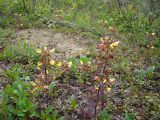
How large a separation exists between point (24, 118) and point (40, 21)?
3623 mm

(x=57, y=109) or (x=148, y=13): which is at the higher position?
(x=148, y=13)

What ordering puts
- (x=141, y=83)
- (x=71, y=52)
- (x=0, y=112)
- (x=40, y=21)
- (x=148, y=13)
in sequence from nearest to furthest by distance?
(x=0, y=112) < (x=141, y=83) < (x=71, y=52) < (x=40, y=21) < (x=148, y=13)

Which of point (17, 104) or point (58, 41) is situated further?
point (58, 41)

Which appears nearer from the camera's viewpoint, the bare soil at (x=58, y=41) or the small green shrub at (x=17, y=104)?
the small green shrub at (x=17, y=104)

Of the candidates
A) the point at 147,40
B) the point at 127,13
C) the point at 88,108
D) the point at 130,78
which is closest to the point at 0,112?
the point at 88,108

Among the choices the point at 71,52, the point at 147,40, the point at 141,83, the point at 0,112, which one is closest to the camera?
the point at 0,112

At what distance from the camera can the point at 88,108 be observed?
4008 millimetres

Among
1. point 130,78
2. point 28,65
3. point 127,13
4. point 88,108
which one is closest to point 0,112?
point 88,108

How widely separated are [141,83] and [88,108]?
1246mm

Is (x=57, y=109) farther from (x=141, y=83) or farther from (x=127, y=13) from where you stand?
(x=127, y=13)

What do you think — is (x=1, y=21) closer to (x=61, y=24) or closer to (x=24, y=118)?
(x=61, y=24)

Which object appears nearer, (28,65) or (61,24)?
(28,65)

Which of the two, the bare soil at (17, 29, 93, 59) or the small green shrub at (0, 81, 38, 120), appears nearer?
the small green shrub at (0, 81, 38, 120)

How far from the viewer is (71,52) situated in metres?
5.86
